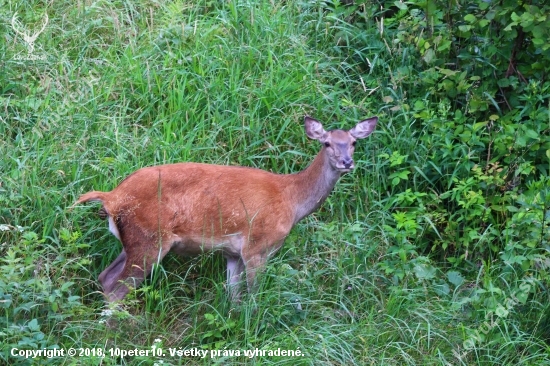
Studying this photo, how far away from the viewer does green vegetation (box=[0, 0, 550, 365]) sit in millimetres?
6312

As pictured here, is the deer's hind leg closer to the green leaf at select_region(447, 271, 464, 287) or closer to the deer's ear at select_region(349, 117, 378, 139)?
the deer's ear at select_region(349, 117, 378, 139)

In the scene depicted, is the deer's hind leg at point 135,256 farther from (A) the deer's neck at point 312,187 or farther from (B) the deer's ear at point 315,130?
(B) the deer's ear at point 315,130

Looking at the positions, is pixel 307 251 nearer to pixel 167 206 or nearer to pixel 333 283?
pixel 333 283

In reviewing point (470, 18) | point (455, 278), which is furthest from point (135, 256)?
point (470, 18)

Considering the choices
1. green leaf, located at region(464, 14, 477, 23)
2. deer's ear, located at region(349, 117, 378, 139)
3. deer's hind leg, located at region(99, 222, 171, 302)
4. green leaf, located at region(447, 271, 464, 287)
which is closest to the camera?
deer's hind leg, located at region(99, 222, 171, 302)

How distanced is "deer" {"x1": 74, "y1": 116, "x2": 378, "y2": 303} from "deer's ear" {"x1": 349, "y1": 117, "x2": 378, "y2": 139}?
0.01 metres

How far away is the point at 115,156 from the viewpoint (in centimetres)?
759

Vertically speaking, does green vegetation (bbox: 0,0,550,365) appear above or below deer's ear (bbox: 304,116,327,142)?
below

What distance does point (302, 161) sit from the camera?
26.4ft

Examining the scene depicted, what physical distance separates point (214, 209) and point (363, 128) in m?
1.29

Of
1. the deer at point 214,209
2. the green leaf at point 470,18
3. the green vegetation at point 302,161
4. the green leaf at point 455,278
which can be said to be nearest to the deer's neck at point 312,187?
the deer at point 214,209

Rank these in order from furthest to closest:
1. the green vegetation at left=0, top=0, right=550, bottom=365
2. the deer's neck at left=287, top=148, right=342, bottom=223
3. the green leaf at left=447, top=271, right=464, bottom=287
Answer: the deer's neck at left=287, top=148, right=342, bottom=223, the green leaf at left=447, top=271, right=464, bottom=287, the green vegetation at left=0, top=0, right=550, bottom=365

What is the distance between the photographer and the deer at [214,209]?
6.72 m

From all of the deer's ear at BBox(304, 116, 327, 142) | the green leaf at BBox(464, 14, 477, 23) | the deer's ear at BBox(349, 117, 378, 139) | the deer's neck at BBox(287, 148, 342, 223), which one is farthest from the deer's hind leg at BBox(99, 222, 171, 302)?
the green leaf at BBox(464, 14, 477, 23)
